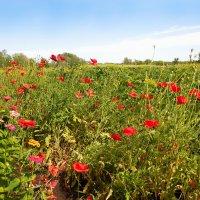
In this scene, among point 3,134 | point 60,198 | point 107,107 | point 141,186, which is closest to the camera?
point 3,134

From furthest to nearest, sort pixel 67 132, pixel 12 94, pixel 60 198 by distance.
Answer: pixel 12 94
pixel 67 132
pixel 60 198

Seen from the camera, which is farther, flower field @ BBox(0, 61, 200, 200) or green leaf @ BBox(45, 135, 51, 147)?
green leaf @ BBox(45, 135, 51, 147)

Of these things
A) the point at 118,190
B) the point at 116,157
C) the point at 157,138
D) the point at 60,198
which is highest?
the point at 157,138

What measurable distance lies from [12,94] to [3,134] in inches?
118

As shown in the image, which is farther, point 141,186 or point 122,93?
point 122,93

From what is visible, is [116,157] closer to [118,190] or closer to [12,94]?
[118,190]

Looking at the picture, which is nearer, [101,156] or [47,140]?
[101,156]

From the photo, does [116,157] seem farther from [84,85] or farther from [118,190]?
[84,85]

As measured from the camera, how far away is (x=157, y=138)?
10.3 feet

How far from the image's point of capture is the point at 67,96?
4672 millimetres

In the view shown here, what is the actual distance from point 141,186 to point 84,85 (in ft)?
9.38

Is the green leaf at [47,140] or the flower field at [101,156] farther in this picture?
the green leaf at [47,140]

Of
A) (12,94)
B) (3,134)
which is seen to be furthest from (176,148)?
(12,94)

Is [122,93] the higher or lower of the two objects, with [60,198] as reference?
higher
